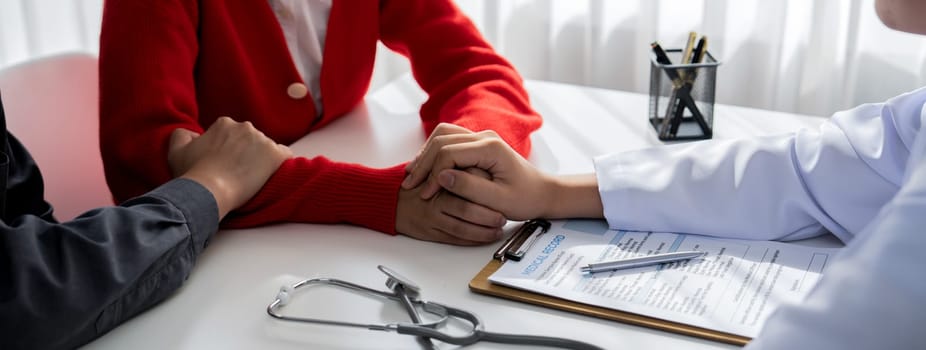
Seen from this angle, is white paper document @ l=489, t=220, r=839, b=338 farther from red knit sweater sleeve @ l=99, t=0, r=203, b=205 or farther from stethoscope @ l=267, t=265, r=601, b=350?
red knit sweater sleeve @ l=99, t=0, r=203, b=205

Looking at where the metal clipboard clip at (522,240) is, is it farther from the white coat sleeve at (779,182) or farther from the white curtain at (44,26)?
the white curtain at (44,26)

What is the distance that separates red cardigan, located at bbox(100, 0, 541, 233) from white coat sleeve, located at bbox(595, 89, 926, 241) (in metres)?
0.22

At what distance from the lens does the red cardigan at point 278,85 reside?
3.42 ft

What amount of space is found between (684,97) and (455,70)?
1.07 feet

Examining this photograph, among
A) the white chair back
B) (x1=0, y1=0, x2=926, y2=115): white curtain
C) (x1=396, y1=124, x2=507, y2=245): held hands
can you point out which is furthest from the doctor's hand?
(x1=0, y1=0, x2=926, y2=115): white curtain

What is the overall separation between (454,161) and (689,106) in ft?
1.24

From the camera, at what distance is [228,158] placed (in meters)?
1.04

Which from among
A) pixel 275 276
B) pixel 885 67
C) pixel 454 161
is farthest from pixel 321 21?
pixel 885 67

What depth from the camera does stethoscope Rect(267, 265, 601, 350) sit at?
76 cm

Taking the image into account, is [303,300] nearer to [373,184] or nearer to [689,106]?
[373,184]

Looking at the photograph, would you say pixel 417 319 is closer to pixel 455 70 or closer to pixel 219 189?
pixel 219 189

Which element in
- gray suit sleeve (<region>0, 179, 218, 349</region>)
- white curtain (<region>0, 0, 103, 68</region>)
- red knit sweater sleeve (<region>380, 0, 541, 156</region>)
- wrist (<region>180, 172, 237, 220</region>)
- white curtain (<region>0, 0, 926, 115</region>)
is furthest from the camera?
white curtain (<region>0, 0, 103, 68</region>)

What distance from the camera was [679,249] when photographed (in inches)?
36.3

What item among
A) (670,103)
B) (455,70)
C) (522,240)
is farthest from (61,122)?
(670,103)
